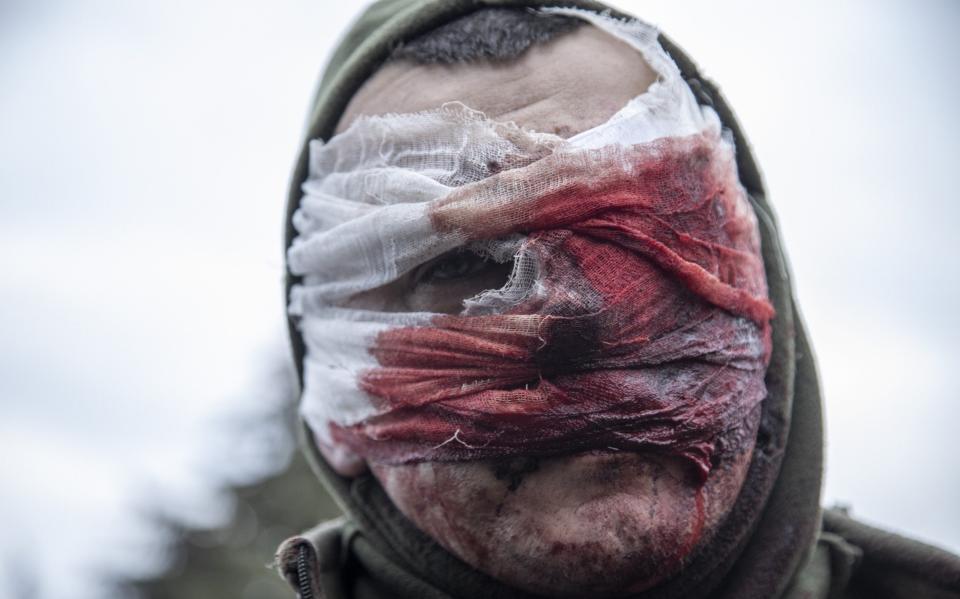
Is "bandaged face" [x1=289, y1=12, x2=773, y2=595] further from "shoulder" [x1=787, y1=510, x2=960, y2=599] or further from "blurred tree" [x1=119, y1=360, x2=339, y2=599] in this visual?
"blurred tree" [x1=119, y1=360, x2=339, y2=599]

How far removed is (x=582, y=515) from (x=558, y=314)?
0.39 meters

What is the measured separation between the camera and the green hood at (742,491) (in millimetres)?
1914

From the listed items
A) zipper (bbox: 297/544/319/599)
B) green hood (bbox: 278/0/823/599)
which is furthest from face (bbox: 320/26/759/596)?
zipper (bbox: 297/544/319/599)

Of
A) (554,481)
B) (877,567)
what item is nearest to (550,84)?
(554,481)

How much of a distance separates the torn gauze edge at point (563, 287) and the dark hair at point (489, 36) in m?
0.11

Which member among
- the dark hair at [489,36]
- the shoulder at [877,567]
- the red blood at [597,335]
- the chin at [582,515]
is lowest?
the shoulder at [877,567]

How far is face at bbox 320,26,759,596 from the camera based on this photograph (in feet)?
5.33

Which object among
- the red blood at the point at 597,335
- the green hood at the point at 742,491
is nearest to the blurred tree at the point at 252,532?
the green hood at the point at 742,491

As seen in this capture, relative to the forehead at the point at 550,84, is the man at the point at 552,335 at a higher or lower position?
lower

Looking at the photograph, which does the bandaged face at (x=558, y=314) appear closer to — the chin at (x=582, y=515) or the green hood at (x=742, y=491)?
the chin at (x=582, y=515)

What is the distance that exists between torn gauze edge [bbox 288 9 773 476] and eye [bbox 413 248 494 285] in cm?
4

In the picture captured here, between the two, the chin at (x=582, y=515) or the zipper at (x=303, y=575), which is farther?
the zipper at (x=303, y=575)

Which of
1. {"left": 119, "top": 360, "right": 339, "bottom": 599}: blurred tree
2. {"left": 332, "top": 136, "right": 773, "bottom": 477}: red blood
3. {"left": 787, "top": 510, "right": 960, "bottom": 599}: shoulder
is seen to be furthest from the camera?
{"left": 119, "top": 360, "right": 339, "bottom": 599}: blurred tree

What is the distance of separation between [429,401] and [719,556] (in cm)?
74
